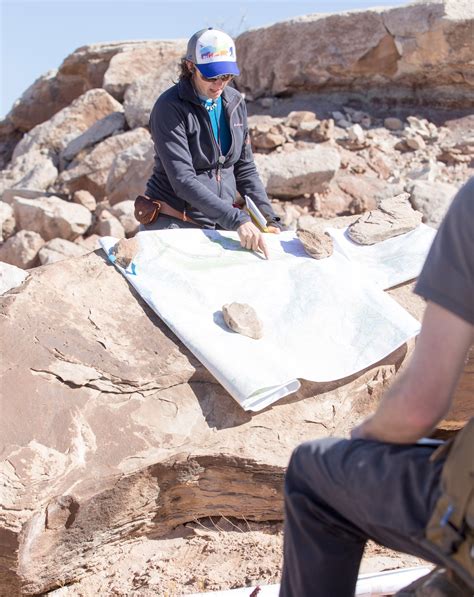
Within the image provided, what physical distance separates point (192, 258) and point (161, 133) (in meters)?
0.67

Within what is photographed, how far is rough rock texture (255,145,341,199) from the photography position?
23.0 feet

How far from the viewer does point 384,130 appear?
27.0 ft

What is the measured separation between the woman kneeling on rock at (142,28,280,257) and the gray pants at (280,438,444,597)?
88.4 inches

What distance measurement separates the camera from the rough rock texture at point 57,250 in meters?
7.23

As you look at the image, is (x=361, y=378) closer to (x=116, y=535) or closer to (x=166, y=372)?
(x=166, y=372)

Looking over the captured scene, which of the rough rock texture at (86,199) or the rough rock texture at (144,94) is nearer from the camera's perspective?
the rough rock texture at (86,199)

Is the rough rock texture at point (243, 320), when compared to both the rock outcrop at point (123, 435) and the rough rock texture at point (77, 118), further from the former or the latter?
the rough rock texture at point (77, 118)

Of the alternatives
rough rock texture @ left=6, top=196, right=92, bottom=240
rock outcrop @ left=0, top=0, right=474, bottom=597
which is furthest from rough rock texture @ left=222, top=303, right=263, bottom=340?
rough rock texture @ left=6, top=196, right=92, bottom=240

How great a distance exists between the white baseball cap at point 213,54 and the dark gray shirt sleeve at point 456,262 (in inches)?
94.7

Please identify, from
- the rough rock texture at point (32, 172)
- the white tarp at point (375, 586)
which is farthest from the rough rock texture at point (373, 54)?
the white tarp at point (375, 586)

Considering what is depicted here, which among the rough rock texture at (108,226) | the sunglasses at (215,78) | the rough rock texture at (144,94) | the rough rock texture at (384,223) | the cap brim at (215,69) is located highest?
the cap brim at (215,69)

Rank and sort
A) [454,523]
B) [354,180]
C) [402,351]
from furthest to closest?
[354,180] → [402,351] → [454,523]

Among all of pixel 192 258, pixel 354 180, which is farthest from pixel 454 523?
pixel 354 180

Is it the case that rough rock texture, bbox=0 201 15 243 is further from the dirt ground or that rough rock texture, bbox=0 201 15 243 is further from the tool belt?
the dirt ground
